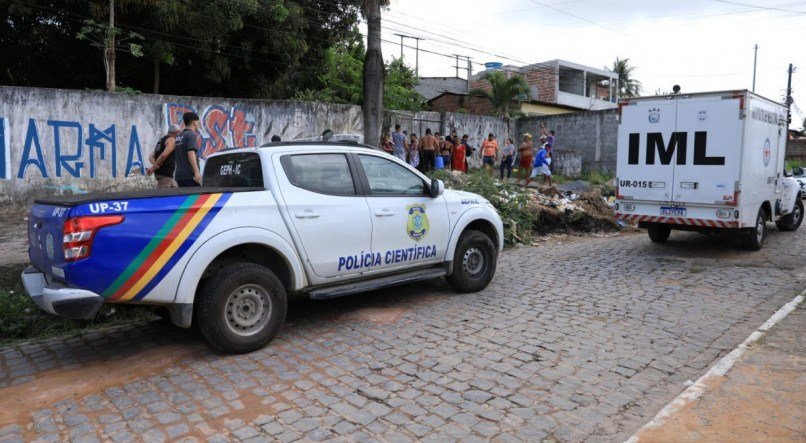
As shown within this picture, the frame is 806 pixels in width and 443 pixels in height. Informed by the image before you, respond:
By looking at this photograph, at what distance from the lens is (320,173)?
5598 millimetres

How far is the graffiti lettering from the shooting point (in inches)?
503

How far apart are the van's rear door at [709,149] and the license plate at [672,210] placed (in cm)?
12

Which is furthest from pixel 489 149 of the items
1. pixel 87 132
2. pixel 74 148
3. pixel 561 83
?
pixel 561 83

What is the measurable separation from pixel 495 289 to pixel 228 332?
3613 millimetres

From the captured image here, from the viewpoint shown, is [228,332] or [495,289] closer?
[228,332]

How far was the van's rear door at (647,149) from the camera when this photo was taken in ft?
31.1

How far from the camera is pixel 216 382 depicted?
170 inches

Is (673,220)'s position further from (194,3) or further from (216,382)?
(194,3)

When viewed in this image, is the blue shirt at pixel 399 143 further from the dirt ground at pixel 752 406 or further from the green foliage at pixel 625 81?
the green foliage at pixel 625 81

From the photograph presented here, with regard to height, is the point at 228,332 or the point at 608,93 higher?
the point at 608,93

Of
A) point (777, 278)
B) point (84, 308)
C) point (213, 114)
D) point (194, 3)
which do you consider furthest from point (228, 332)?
point (194, 3)

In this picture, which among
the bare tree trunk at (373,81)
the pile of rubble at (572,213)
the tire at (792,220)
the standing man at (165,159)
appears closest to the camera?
the standing man at (165,159)

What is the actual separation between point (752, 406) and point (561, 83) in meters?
38.2

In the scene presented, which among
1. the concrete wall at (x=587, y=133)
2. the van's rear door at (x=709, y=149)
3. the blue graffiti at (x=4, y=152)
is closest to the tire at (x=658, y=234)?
the van's rear door at (x=709, y=149)
